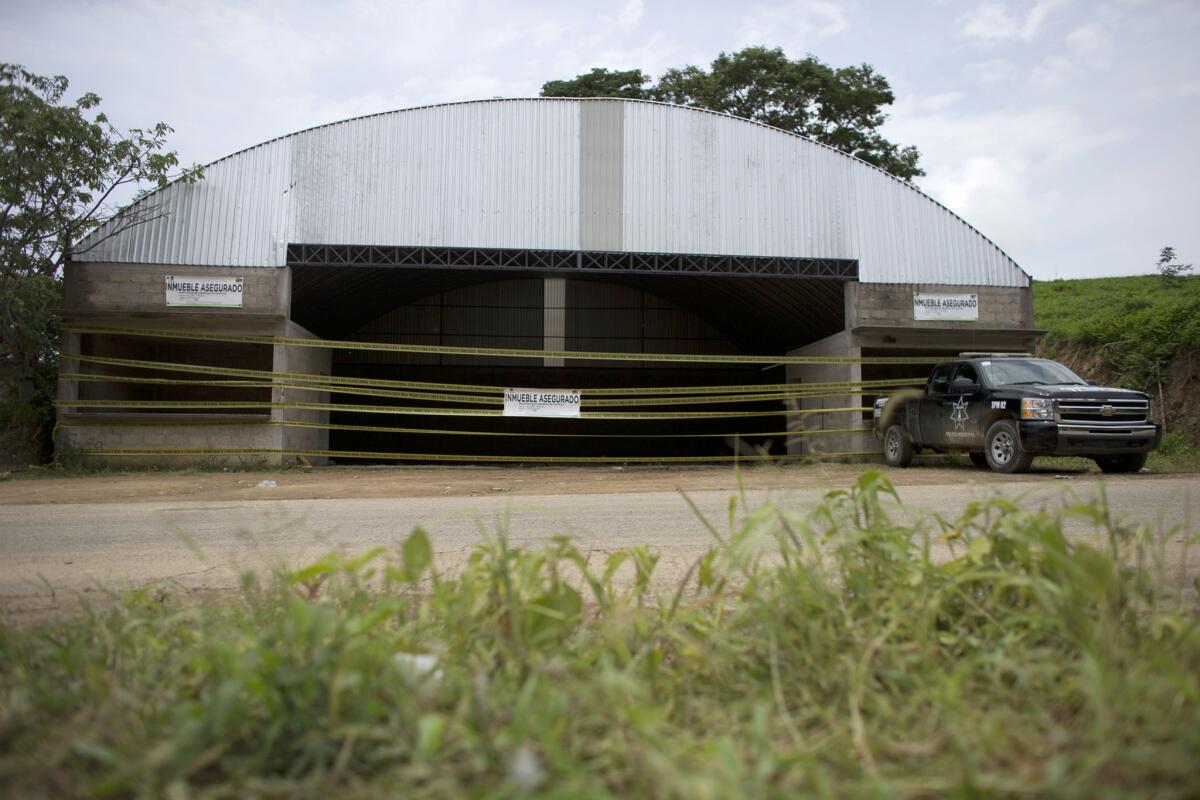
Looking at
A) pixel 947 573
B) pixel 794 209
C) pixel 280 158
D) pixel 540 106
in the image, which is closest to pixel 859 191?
pixel 794 209

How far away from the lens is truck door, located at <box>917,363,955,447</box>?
14914mm

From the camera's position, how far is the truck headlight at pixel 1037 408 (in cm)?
1270

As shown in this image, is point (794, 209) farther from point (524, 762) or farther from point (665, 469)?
point (524, 762)

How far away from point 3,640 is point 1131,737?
3.27m

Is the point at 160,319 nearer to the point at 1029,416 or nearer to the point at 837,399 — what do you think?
the point at 837,399

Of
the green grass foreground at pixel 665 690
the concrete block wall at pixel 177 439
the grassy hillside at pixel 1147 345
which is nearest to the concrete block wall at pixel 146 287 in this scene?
the concrete block wall at pixel 177 439

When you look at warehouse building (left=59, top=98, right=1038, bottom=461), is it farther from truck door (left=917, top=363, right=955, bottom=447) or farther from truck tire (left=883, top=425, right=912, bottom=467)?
truck door (left=917, top=363, right=955, bottom=447)

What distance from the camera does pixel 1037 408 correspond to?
12.8 metres

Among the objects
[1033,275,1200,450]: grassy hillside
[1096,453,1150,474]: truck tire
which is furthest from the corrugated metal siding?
[1033,275,1200,450]: grassy hillside

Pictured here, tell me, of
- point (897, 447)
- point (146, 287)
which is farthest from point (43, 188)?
point (897, 447)

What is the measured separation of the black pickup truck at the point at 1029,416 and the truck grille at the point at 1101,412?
0.06 feet

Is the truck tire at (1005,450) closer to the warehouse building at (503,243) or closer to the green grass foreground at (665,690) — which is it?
the warehouse building at (503,243)

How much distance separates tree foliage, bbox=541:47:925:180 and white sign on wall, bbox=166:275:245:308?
25.7 metres

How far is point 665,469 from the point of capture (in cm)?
1759
